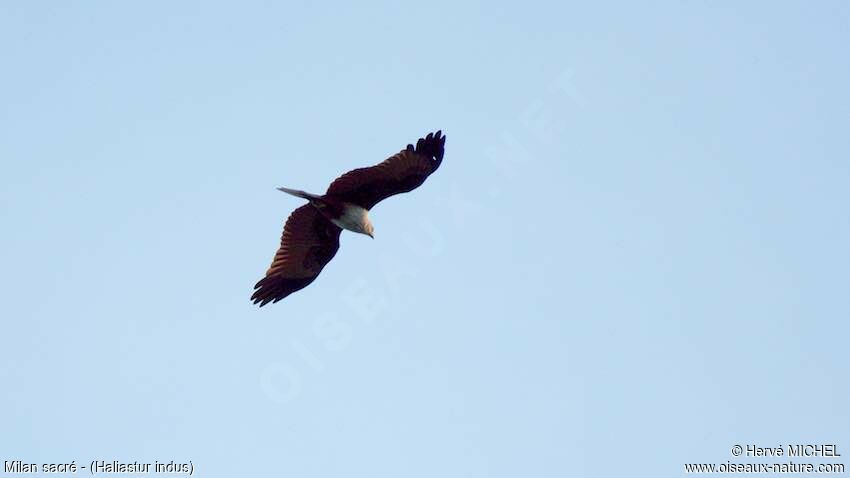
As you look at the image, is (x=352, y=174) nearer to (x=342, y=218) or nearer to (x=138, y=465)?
(x=342, y=218)

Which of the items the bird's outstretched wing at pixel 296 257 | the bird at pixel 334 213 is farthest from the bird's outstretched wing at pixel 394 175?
the bird's outstretched wing at pixel 296 257

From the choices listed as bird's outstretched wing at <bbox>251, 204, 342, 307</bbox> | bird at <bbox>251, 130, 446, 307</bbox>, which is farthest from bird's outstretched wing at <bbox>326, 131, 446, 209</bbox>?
bird's outstretched wing at <bbox>251, 204, 342, 307</bbox>

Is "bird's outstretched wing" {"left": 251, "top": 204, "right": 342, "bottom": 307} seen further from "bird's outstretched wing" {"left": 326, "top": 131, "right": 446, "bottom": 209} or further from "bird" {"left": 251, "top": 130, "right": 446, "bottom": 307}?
"bird's outstretched wing" {"left": 326, "top": 131, "right": 446, "bottom": 209}

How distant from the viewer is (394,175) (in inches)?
779

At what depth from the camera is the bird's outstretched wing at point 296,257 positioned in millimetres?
21094

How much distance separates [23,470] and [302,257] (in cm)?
574

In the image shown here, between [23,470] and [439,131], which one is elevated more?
[439,131]

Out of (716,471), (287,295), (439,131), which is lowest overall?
(716,471)

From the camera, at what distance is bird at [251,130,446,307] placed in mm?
19641

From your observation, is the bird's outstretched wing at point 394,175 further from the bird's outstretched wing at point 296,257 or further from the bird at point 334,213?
the bird's outstretched wing at point 296,257

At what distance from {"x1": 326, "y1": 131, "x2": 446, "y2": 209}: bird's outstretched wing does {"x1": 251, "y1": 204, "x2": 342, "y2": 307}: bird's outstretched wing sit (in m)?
1.08

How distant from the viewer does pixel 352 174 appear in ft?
64.9

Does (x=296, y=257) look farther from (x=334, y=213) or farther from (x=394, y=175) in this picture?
(x=394, y=175)

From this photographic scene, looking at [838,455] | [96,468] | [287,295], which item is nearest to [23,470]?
[96,468]
